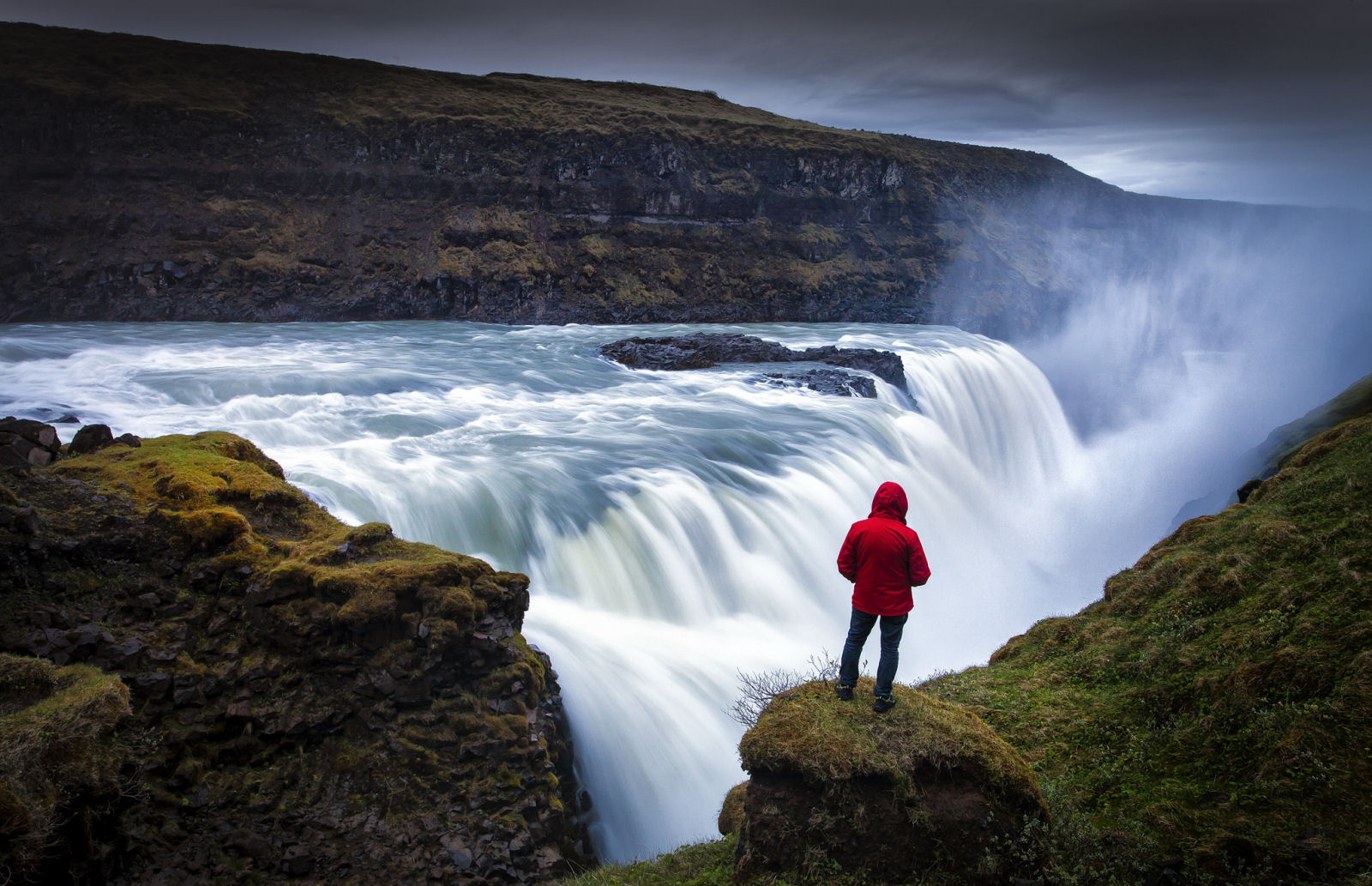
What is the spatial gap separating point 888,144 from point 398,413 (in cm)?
6973

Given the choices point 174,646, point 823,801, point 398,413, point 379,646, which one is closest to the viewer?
point 823,801

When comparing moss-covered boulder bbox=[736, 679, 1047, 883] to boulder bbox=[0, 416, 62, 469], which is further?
boulder bbox=[0, 416, 62, 469]

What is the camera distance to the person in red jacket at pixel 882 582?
6.39 meters

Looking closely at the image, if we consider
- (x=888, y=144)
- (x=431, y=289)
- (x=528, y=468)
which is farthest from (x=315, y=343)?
(x=888, y=144)

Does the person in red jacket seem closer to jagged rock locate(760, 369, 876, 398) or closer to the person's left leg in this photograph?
the person's left leg

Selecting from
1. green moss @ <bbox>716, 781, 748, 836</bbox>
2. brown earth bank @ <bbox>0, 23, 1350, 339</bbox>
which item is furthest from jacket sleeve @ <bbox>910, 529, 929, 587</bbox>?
brown earth bank @ <bbox>0, 23, 1350, 339</bbox>

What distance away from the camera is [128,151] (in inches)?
1877

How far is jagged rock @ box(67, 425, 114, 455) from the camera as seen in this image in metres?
10.9

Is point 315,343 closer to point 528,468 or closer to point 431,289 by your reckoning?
point 431,289

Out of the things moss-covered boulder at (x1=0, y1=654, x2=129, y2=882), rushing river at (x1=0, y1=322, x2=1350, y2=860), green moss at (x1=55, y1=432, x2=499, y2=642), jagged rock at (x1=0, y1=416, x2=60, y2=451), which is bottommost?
rushing river at (x1=0, y1=322, x2=1350, y2=860)

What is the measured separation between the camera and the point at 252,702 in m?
7.82

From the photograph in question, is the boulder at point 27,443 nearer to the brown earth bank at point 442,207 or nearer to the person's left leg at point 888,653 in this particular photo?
the person's left leg at point 888,653

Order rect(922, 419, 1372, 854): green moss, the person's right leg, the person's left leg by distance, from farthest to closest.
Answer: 1. the person's right leg
2. the person's left leg
3. rect(922, 419, 1372, 854): green moss

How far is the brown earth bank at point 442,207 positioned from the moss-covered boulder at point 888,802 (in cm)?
4614
